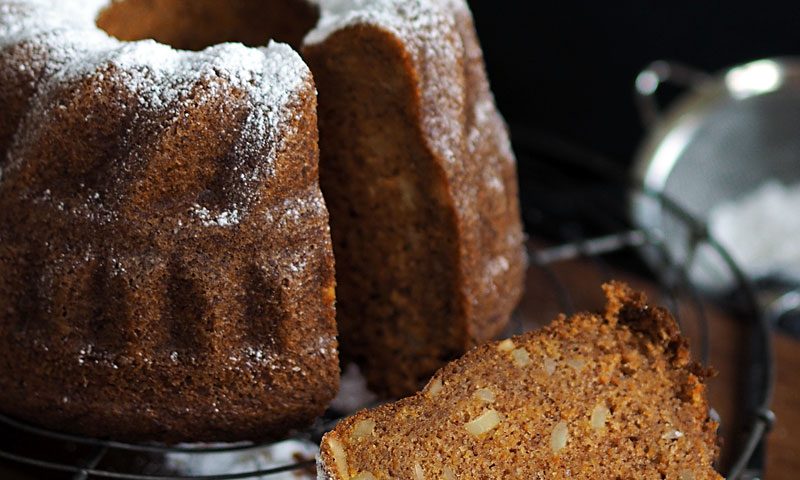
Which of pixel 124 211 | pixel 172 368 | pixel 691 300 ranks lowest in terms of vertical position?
pixel 691 300

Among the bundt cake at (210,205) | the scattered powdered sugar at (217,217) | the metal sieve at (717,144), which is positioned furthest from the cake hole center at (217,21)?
the metal sieve at (717,144)

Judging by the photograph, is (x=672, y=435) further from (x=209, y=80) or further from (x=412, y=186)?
(x=209, y=80)

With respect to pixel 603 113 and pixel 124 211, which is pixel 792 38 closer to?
pixel 603 113

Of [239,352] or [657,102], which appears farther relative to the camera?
[657,102]

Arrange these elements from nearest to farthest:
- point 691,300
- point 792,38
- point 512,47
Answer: point 691,300, point 792,38, point 512,47

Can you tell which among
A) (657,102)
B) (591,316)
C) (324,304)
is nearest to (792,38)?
(657,102)

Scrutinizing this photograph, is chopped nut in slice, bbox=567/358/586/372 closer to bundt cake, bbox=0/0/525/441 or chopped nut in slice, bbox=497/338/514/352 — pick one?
chopped nut in slice, bbox=497/338/514/352

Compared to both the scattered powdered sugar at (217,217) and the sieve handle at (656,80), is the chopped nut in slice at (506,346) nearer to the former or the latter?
the scattered powdered sugar at (217,217)

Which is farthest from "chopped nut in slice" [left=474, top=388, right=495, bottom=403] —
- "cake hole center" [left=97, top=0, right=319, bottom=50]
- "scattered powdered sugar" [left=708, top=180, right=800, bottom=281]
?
"scattered powdered sugar" [left=708, top=180, right=800, bottom=281]
